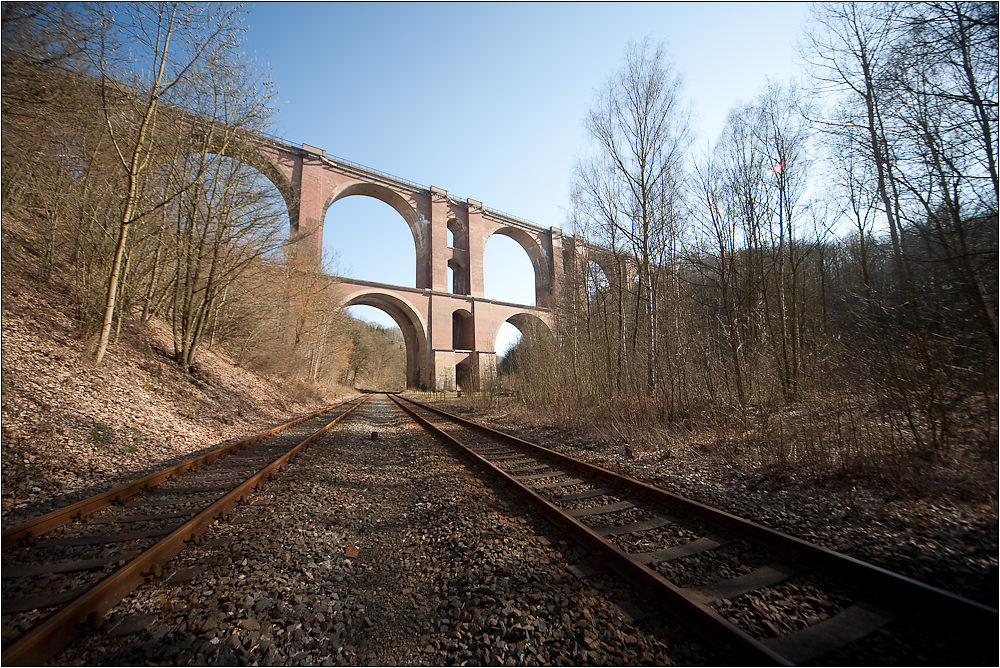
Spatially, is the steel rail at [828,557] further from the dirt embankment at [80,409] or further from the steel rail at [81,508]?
the dirt embankment at [80,409]

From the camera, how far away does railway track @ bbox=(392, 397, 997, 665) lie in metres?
1.62

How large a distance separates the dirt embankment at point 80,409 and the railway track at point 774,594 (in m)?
4.63

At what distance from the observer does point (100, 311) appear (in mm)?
7523

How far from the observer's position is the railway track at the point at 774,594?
63.7 inches

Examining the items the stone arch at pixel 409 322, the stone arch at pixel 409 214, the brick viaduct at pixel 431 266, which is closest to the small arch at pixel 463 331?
the brick viaduct at pixel 431 266

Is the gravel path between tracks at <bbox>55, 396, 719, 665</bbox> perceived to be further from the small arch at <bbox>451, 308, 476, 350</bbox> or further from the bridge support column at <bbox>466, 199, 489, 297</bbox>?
the bridge support column at <bbox>466, 199, 489, 297</bbox>

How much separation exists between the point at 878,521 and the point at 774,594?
169 centimetres

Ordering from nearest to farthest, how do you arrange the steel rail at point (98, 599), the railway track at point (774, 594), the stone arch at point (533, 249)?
1. the steel rail at point (98, 599)
2. the railway track at point (774, 594)
3. the stone arch at point (533, 249)

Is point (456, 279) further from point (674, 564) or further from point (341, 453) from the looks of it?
point (674, 564)

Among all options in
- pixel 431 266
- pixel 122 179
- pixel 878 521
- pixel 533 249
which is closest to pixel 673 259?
pixel 878 521

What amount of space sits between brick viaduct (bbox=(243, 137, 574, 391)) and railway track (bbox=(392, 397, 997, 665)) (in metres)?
21.2

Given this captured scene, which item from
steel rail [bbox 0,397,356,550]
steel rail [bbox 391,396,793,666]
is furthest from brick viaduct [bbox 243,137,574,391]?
steel rail [bbox 391,396,793,666]

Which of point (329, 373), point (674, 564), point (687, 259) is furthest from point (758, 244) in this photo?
→ point (329, 373)

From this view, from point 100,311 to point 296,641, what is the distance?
8.99m
